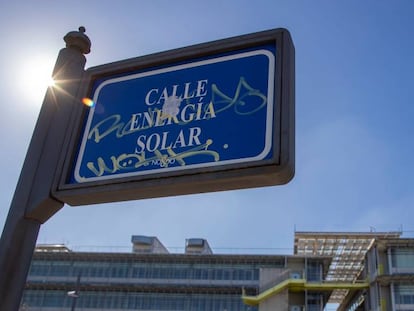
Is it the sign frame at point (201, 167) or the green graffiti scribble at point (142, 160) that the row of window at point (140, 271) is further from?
the green graffiti scribble at point (142, 160)

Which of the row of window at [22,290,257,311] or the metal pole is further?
the row of window at [22,290,257,311]

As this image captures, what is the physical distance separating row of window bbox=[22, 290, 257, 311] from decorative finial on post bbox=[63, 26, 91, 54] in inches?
1809

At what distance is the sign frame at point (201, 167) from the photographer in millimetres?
1959

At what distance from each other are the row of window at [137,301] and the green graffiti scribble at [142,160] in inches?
1816

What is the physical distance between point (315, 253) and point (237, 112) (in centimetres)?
4751

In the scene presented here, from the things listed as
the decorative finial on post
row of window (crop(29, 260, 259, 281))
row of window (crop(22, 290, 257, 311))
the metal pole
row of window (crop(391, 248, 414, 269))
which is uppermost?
row of window (crop(391, 248, 414, 269))

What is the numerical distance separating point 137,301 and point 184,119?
160 ft

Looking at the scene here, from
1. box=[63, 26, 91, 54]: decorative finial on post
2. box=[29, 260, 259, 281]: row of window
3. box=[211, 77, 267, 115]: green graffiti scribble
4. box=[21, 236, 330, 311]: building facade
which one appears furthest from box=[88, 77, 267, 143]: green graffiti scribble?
box=[29, 260, 259, 281]: row of window

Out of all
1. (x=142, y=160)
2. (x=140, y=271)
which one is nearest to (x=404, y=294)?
(x=140, y=271)

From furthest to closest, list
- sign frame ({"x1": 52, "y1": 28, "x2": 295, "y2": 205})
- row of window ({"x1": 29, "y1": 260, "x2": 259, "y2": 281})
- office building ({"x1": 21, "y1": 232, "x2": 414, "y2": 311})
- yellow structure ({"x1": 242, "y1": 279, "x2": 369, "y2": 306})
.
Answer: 1. row of window ({"x1": 29, "y1": 260, "x2": 259, "y2": 281})
2. office building ({"x1": 21, "y1": 232, "x2": 414, "y2": 311})
3. yellow structure ({"x1": 242, "y1": 279, "x2": 369, "y2": 306})
4. sign frame ({"x1": 52, "y1": 28, "x2": 295, "y2": 205})

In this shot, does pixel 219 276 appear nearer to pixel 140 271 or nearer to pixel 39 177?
pixel 140 271

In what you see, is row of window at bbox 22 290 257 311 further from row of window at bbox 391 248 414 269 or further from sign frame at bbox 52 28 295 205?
sign frame at bbox 52 28 295 205

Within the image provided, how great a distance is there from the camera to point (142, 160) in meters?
2.20

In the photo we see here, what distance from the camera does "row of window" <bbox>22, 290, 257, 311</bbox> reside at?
4741 centimetres
